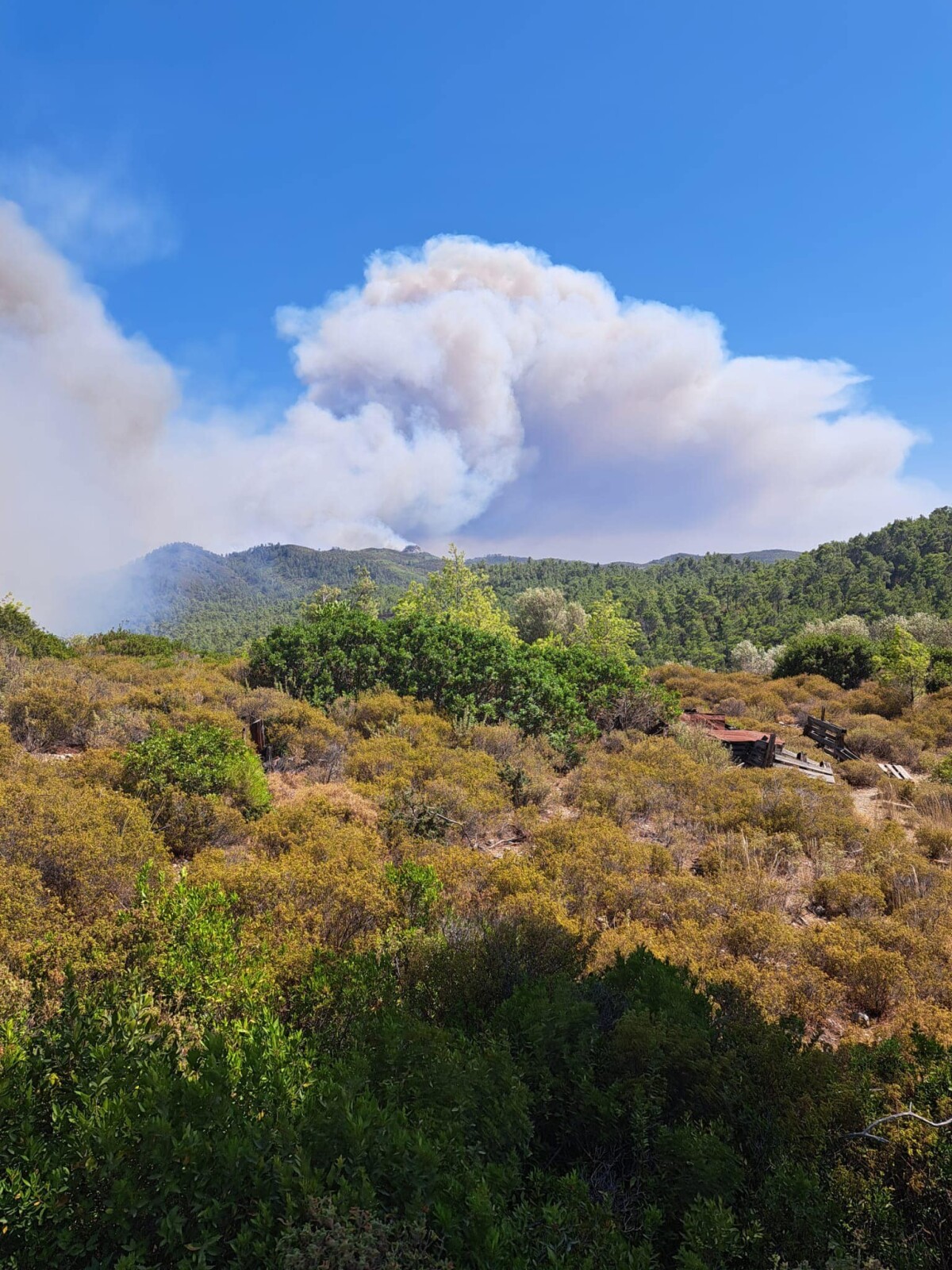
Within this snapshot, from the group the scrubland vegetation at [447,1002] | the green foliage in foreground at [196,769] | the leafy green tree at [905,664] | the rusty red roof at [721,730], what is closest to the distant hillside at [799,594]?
Answer: the leafy green tree at [905,664]

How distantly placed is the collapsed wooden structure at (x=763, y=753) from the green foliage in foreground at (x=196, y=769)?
9857 millimetres

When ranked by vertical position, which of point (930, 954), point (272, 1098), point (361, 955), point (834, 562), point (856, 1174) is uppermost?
point (834, 562)

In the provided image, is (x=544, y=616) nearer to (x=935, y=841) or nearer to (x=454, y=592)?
(x=454, y=592)

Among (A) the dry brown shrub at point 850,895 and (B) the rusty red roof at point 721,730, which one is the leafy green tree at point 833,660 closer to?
(B) the rusty red roof at point 721,730

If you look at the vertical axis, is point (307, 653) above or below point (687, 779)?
above

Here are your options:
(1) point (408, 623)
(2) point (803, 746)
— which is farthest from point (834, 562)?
(1) point (408, 623)

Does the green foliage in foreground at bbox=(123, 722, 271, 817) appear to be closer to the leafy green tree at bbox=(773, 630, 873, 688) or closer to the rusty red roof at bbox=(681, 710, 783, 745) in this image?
the rusty red roof at bbox=(681, 710, 783, 745)

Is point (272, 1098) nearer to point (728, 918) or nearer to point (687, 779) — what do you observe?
point (728, 918)

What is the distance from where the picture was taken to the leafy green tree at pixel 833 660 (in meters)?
23.2

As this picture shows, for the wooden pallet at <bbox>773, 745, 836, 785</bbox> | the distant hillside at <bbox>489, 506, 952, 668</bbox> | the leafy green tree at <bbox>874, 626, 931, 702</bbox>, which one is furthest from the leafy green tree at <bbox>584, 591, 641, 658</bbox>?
the distant hillside at <bbox>489, 506, 952, 668</bbox>

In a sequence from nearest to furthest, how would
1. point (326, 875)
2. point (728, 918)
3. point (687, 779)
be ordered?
point (326, 875)
point (728, 918)
point (687, 779)

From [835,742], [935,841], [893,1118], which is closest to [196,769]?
[893,1118]

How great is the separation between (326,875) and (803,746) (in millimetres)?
13840

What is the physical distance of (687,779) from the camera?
9797mm
